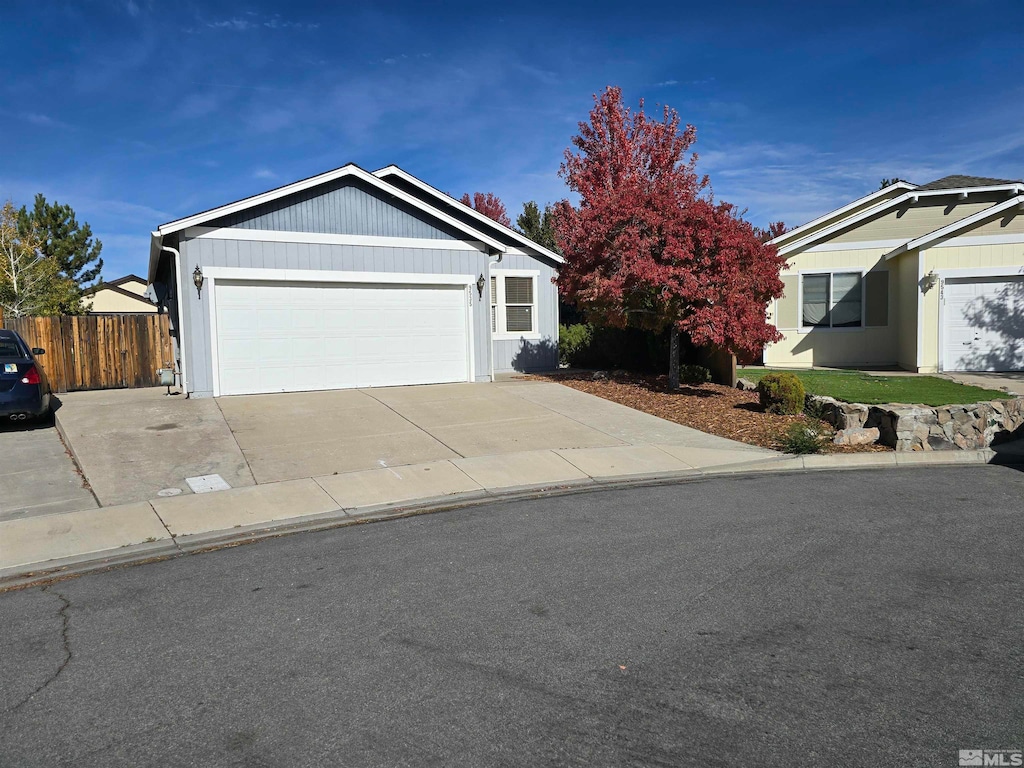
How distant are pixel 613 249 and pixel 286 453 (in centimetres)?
759

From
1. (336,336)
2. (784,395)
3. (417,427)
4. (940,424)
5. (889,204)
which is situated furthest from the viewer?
(889,204)

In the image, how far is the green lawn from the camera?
12.6 m

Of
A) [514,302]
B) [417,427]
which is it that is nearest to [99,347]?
[417,427]

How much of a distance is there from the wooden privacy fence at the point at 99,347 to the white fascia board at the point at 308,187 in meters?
3.39

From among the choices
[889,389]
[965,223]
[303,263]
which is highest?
[965,223]

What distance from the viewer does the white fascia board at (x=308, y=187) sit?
13.4 metres

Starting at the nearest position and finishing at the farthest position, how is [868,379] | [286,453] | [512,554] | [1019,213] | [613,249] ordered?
1. [512,554]
2. [286,453]
3. [613,249]
4. [868,379]
5. [1019,213]

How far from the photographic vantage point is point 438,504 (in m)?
8.06

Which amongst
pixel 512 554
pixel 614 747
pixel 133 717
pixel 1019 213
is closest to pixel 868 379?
pixel 1019 213

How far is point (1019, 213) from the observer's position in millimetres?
16703

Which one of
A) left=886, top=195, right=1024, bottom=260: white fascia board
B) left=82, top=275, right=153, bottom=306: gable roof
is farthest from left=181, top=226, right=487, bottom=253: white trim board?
left=82, top=275, right=153, bottom=306: gable roof

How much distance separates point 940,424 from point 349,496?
830cm

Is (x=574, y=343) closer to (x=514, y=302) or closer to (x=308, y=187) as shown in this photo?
(x=514, y=302)

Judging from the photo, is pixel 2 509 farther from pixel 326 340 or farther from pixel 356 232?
pixel 356 232
